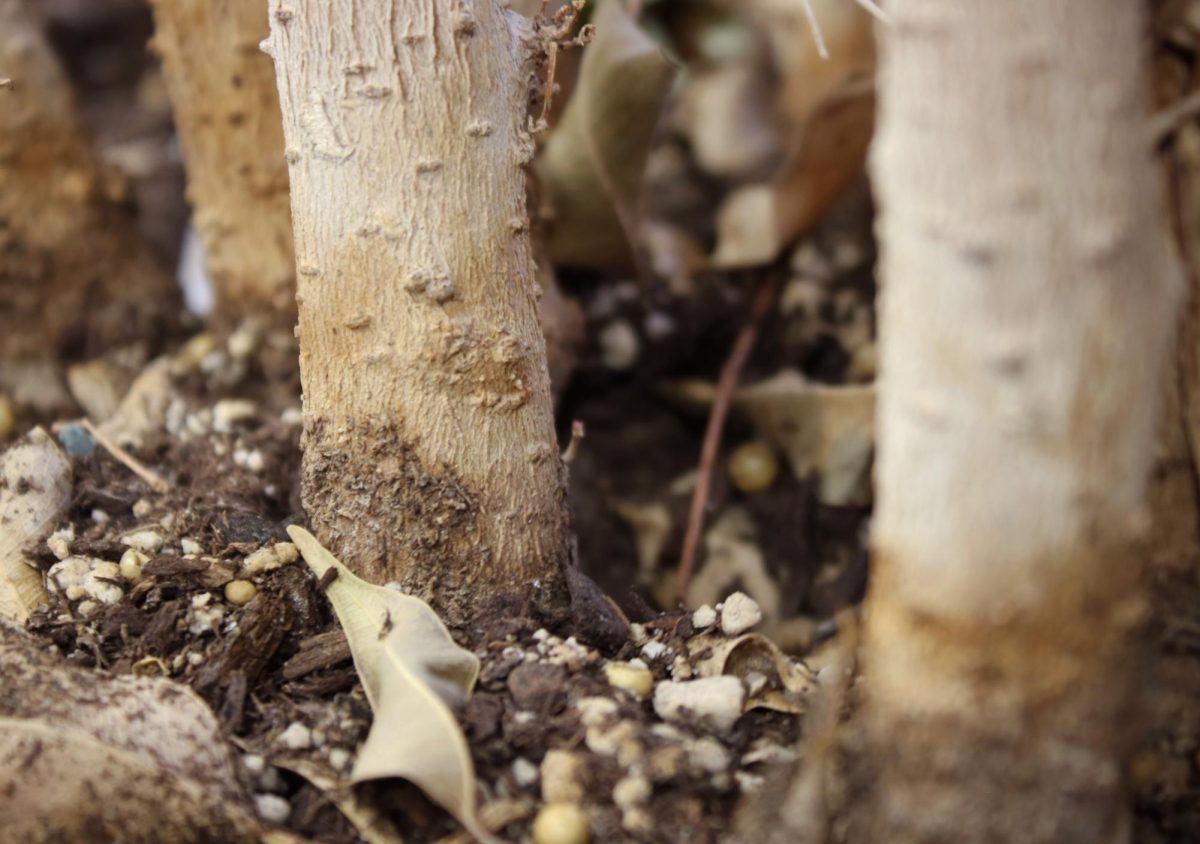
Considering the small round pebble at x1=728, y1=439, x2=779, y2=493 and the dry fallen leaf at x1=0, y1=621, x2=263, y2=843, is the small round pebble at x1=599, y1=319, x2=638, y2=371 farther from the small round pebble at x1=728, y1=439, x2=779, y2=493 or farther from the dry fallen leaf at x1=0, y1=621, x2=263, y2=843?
the dry fallen leaf at x1=0, y1=621, x2=263, y2=843

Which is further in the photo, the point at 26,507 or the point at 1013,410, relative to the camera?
the point at 26,507

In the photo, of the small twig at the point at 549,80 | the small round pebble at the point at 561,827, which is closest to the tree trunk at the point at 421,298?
the small twig at the point at 549,80

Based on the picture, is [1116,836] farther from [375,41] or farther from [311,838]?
[375,41]

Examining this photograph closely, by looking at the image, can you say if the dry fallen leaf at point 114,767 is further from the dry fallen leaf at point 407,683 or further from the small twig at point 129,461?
the small twig at point 129,461

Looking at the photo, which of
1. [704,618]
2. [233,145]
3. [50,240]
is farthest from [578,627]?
[50,240]

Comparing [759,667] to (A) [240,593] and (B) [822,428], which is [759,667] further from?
(B) [822,428]

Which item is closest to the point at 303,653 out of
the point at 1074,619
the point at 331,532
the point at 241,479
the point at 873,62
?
the point at 331,532
